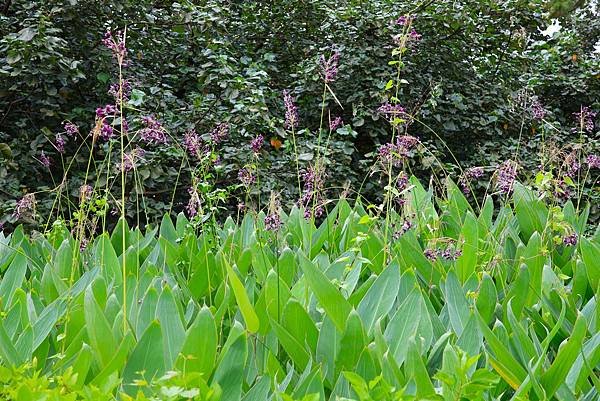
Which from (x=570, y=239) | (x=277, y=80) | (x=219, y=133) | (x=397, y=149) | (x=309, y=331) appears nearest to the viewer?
(x=309, y=331)

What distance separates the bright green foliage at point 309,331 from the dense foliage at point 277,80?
2.22 meters

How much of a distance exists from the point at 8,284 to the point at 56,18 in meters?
3.23

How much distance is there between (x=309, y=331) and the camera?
1.36 metres

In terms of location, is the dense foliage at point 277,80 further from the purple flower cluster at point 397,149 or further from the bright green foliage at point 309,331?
the bright green foliage at point 309,331

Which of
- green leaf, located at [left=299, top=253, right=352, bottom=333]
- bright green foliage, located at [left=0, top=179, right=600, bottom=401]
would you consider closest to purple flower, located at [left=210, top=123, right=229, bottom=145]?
bright green foliage, located at [left=0, top=179, right=600, bottom=401]

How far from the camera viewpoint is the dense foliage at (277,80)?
4418 mm

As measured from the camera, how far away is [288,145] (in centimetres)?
437

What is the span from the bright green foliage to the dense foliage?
2222mm

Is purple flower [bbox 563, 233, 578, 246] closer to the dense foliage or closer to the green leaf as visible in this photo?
the green leaf

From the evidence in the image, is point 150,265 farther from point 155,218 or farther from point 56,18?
point 56,18

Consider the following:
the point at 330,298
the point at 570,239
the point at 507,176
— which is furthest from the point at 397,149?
the point at 330,298

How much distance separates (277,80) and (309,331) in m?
4.56

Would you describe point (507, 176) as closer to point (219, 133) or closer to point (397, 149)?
point (397, 149)

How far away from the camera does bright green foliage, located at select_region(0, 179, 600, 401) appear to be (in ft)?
3.59
